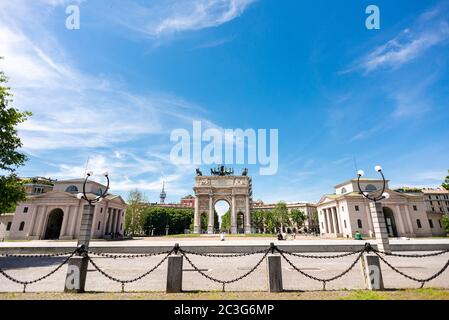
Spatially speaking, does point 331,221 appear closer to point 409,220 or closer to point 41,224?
point 409,220

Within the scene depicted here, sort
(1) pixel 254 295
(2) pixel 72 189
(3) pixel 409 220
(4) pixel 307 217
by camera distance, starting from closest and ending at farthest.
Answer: (1) pixel 254 295 < (3) pixel 409 220 < (2) pixel 72 189 < (4) pixel 307 217

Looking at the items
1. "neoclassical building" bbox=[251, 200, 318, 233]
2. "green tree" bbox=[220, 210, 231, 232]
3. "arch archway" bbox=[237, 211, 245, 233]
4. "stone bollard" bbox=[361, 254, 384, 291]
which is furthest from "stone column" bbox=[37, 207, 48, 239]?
"neoclassical building" bbox=[251, 200, 318, 233]

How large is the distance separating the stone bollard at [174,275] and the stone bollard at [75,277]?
3.08 m

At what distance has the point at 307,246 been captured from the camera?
1962cm

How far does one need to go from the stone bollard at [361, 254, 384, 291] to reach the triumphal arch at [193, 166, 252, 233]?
2329 inches

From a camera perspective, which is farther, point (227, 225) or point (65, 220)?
point (227, 225)

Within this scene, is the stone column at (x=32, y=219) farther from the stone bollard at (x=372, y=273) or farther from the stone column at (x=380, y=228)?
the stone column at (x=380, y=228)

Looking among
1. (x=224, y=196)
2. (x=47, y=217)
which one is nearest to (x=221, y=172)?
(x=224, y=196)

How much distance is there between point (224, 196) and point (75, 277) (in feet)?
201

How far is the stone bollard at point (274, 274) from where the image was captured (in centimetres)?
770

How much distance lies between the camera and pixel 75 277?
775cm
